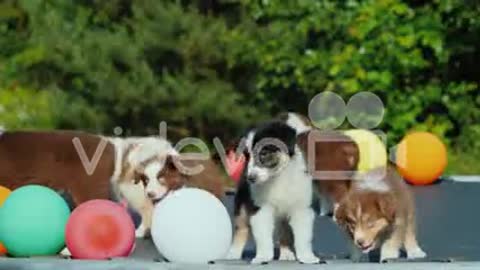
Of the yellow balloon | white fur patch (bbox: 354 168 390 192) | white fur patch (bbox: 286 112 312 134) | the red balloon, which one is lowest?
the red balloon

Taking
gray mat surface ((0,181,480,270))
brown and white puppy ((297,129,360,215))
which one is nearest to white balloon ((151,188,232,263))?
gray mat surface ((0,181,480,270))

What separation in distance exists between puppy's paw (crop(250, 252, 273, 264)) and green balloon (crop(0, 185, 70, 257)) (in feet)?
2.32

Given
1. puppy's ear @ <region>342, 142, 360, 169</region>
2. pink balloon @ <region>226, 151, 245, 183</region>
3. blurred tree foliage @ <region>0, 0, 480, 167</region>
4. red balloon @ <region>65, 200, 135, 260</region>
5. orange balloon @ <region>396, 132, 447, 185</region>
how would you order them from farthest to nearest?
blurred tree foliage @ <region>0, 0, 480, 167</region>
orange balloon @ <region>396, 132, 447, 185</region>
pink balloon @ <region>226, 151, 245, 183</region>
puppy's ear @ <region>342, 142, 360, 169</region>
red balloon @ <region>65, 200, 135, 260</region>

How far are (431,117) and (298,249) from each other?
15.7ft

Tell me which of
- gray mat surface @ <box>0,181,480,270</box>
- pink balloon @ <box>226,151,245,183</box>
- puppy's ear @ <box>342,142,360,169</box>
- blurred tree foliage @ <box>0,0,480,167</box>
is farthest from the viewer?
blurred tree foliage @ <box>0,0,480,167</box>

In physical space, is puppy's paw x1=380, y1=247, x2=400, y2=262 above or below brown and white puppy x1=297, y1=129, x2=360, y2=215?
below

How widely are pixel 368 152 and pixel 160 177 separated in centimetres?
78

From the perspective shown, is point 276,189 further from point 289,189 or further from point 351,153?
point 351,153

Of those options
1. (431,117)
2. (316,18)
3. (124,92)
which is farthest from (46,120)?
(431,117)

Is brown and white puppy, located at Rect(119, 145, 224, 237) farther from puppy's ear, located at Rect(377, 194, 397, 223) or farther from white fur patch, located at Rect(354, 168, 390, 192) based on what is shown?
puppy's ear, located at Rect(377, 194, 397, 223)

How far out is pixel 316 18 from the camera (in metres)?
9.21

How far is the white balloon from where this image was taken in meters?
4.70

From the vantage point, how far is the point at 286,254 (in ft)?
16.0

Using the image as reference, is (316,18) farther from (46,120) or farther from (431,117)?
(46,120)
